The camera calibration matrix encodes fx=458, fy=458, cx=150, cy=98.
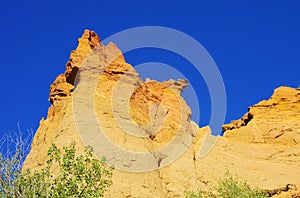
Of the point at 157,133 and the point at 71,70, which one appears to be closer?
the point at 157,133

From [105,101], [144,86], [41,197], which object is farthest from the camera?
[144,86]

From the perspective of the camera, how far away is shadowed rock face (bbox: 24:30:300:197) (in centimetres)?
5438

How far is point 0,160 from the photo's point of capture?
25.6 m

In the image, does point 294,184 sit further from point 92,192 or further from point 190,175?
point 92,192

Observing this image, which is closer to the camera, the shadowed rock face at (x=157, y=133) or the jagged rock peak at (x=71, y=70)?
the shadowed rock face at (x=157, y=133)

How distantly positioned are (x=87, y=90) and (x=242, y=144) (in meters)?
25.3

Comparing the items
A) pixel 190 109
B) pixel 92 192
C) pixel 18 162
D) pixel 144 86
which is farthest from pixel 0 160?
pixel 190 109

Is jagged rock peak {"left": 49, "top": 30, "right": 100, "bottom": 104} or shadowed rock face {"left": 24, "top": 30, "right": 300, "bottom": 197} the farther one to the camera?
jagged rock peak {"left": 49, "top": 30, "right": 100, "bottom": 104}

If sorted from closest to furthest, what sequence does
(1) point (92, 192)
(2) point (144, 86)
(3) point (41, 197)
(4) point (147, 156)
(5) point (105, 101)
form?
1. (3) point (41, 197)
2. (1) point (92, 192)
3. (4) point (147, 156)
4. (5) point (105, 101)
5. (2) point (144, 86)

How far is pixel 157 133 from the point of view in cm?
6294

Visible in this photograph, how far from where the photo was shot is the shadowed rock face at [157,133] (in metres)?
54.4

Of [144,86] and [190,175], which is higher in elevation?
[144,86]

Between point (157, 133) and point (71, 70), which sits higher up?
point (71, 70)

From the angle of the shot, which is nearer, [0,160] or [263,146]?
[0,160]
